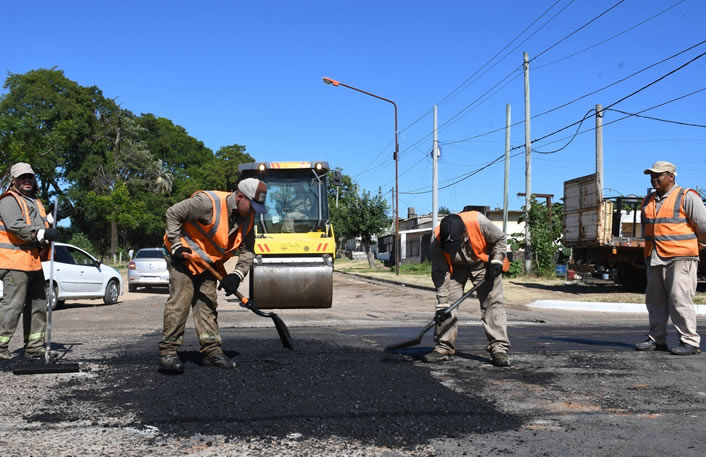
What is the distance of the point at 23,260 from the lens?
5.89 meters

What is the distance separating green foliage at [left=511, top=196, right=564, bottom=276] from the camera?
23484mm

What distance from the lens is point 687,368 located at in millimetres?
5617

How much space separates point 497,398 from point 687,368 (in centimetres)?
220

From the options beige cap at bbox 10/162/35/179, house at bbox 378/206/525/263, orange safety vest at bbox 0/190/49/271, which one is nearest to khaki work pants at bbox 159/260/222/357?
orange safety vest at bbox 0/190/49/271

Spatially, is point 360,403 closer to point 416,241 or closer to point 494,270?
point 494,270

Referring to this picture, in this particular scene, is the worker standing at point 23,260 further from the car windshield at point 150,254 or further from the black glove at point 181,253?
the car windshield at point 150,254

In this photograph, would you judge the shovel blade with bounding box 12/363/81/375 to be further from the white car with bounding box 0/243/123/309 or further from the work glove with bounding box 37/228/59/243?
Result: the white car with bounding box 0/243/123/309

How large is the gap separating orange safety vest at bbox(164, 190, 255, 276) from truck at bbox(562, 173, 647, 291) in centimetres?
1250

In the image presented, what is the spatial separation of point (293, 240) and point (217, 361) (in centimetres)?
685

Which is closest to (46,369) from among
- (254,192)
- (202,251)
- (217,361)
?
(217,361)

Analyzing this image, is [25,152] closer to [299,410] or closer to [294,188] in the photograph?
[294,188]

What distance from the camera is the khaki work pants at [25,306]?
229 inches

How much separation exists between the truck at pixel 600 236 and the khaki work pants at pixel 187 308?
12.4 meters

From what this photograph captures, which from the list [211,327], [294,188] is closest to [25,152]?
[294,188]
